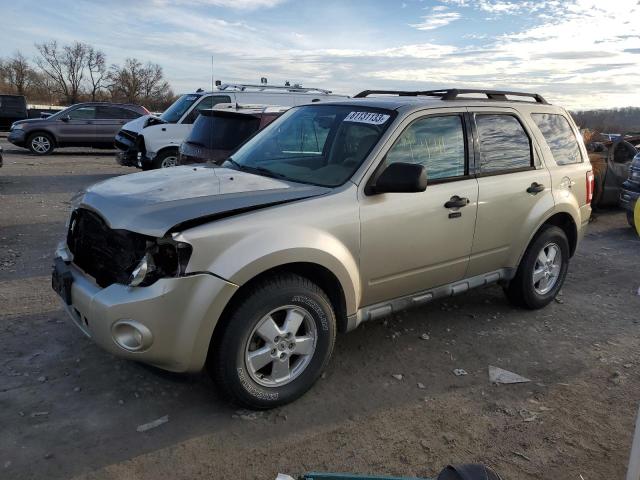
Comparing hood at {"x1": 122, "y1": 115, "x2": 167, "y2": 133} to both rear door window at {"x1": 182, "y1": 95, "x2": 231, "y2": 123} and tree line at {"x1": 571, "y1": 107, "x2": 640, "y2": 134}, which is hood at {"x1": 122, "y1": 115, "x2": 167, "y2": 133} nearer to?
rear door window at {"x1": 182, "y1": 95, "x2": 231, "y2": 123}

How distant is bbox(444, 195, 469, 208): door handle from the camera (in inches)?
157

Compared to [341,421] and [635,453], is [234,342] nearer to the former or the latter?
[341,421]

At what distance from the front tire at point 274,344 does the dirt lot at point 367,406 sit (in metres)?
0.17

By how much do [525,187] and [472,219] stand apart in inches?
29.5

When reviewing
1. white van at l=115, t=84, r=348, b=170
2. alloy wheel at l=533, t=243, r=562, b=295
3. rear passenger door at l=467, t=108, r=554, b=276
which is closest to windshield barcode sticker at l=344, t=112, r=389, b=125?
rear passenger door at l=467, t=108, r=554, b=276

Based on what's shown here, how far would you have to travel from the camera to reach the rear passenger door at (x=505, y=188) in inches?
170

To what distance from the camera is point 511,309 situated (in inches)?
204

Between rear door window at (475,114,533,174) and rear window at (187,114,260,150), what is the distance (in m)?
4.39

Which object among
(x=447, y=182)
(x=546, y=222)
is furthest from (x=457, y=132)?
(x=546, y=222)

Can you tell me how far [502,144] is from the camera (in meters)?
4.54

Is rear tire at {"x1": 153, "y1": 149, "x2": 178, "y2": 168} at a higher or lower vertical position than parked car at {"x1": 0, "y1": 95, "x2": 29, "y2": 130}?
lower

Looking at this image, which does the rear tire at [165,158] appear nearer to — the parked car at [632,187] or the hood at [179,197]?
the hood at [179,197]

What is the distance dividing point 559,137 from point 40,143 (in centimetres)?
1686

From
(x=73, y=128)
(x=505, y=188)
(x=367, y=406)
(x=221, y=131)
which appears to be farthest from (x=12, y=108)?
(x=367, y=406)
